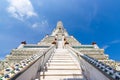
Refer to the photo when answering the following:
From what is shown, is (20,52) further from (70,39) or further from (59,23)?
(59,23)

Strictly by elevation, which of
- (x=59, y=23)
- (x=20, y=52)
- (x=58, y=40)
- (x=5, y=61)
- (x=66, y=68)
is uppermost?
(x=59, y=23)

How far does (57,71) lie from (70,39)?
17.9 m

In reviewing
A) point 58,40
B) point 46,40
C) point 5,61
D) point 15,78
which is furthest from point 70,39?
point 15,78

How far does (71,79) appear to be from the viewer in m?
5.61

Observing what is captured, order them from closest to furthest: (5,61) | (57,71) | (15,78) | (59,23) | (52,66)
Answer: (15,78)
(57,71)
(52,66)
(5,61)
(59,23)

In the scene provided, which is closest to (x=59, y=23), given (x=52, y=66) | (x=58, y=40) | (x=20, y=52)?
(x=58, y=40)

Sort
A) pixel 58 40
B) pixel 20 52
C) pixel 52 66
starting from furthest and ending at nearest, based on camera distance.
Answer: pixel 58 40 < pixel 20 52 < pixel 52 66

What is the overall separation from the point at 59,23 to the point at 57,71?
30.9 metres

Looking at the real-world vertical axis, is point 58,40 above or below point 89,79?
above

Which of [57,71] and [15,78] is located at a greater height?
[57,71]

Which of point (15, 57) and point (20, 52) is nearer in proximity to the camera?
point (15, 57)

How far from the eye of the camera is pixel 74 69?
6820mm

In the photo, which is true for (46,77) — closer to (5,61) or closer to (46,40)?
(5,61)

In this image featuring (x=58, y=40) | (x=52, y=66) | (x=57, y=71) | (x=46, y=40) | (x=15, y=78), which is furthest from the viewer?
(x=46, y=40)
